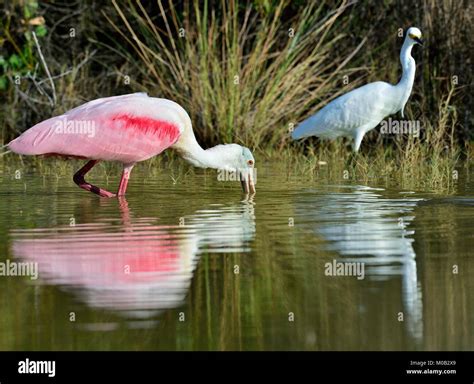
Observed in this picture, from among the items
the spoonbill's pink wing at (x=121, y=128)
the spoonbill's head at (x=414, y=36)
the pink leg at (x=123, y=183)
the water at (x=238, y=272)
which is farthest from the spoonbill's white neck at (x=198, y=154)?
the spoonbill's head at (x=414, y=36)

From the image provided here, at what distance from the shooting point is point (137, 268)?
22.0 feet

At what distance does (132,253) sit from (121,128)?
3420 millimetres

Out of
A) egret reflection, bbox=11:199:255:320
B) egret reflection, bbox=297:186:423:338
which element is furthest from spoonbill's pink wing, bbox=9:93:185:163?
egret reflection, bbox=297:186:423:338

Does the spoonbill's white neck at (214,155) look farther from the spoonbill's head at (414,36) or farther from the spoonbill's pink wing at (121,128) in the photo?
the spoonbill's head at (414,36)

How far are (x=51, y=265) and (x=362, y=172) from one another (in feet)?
19.0

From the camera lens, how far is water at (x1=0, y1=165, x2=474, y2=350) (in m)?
5.30

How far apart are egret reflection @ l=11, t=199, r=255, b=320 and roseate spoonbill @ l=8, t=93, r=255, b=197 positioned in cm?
113

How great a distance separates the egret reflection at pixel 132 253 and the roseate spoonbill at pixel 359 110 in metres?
Answer: 4.63

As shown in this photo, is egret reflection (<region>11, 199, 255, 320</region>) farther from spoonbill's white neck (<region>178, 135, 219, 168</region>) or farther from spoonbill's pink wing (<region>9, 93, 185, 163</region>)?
spoonbill's white neck (<region>178, 135, 219, 168</region>)

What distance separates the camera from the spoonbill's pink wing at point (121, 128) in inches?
407

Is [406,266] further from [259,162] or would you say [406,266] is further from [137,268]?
[259,162]

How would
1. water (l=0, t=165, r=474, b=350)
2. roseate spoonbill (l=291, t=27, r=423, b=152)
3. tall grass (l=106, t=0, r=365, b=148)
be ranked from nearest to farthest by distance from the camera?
1. water (l=0, t=165, r=474, b=350)
2. roseate spoonbill (l=291, t=27, r=423, b=152)
3. tall grass (l=106, t=0, r=365, b=148)
